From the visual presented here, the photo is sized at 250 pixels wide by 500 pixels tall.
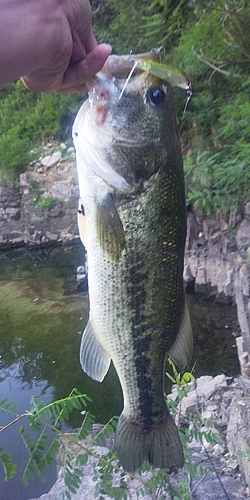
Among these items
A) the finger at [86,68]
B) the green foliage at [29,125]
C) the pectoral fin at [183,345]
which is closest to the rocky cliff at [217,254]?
the pectoral fin at [183,345]

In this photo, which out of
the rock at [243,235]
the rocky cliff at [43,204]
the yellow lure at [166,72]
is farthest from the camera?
the rocky cliff at [43,204]

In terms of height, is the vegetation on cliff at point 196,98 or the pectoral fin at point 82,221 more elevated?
the vegetation on cliff at point 196,98

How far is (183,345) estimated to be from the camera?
172cm

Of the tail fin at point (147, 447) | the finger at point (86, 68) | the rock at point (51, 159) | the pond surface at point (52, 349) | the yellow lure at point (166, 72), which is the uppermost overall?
the rock at point (51, 159)

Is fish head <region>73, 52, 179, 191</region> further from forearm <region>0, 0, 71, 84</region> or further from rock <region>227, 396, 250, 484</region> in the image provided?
rock <region>227, 396, 250, 484</region>

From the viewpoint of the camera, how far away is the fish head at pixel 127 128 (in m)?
1.53

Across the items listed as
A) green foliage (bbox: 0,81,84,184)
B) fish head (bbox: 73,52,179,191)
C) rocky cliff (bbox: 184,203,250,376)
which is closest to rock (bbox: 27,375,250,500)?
fish head (bbox: 73,52,179,191)

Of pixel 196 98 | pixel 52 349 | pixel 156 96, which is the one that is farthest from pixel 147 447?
pixel 196 98

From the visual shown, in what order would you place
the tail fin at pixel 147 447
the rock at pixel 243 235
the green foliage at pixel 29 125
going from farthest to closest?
the green foliage at pixel 29 125 → the rock at pixel 243 235 → the tail fin at pixel 147 447

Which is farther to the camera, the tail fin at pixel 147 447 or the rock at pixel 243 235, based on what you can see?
the rock at pixel 243 235

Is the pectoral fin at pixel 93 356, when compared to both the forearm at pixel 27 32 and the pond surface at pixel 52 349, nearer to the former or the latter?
the forearm at pixel 27 32

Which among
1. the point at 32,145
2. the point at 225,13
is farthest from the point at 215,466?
the point at 32,145

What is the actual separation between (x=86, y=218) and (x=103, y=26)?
1491 cm

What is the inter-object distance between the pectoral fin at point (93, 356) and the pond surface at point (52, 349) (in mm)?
3519
